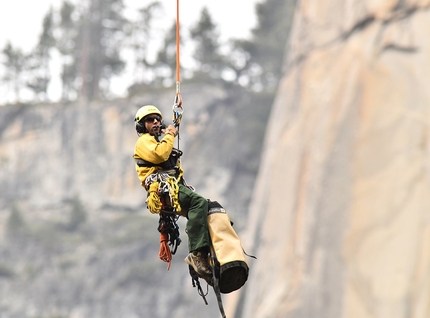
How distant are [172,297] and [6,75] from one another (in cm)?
2160

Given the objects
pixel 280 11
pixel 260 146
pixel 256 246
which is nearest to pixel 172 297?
pixel 260 146

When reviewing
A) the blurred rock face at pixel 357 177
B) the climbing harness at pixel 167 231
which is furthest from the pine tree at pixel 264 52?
the climbing harness at pixel 167 231

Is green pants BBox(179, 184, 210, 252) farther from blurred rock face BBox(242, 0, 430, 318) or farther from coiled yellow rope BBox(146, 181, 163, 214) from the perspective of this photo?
blurred rock face BBox(242, 0, 430, 318)

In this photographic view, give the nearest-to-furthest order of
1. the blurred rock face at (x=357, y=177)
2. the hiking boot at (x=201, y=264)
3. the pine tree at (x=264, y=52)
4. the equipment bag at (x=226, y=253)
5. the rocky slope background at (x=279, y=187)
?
the equipment bag at (x=226, y=253) < the hiking boot at (x=201, y=264) < the blurred rock face at (x=357, y=177) < the rocky slope background at (x=279, y=187) < the pine tree at (x=264, y=52)

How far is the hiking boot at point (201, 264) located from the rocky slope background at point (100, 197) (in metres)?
34.6

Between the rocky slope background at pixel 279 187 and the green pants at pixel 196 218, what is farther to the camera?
the rocky slope background at pixel 279 187

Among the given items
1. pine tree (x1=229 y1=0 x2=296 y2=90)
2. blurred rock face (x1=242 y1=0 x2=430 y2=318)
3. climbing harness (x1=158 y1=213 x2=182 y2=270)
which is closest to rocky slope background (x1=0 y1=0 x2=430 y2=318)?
blurred rock face (x1=242 y1=0 x2=430 y2=318)

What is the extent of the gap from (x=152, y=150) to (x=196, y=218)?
0.71 meters

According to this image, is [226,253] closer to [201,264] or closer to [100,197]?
[201,264]

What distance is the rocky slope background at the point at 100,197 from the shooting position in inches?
1763

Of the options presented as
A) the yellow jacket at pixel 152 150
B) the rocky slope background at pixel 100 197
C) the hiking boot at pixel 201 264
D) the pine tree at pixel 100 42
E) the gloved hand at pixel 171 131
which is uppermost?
the gloved hand at pixel 171 131

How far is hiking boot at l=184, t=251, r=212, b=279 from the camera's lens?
880cm

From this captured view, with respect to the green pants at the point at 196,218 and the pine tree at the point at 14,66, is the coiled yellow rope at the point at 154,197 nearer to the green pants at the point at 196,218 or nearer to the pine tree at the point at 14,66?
the green pants at the point at 196,218

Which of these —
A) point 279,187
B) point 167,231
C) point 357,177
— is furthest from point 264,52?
point 167,231
